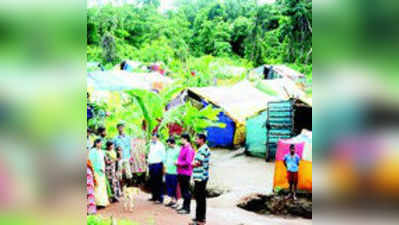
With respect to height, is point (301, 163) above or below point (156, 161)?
below

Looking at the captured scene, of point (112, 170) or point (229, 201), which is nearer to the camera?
point (112, 170)

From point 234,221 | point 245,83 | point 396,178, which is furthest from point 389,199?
point 245,83

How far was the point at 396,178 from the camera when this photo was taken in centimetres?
92

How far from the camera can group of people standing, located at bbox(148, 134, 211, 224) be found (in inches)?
224

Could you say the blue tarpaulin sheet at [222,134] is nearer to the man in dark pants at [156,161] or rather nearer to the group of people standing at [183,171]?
the group of people standing at [183,171]

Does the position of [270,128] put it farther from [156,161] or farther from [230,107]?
[156,161]

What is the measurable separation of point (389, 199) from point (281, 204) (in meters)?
8.09

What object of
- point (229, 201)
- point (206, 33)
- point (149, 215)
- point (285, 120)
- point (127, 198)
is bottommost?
point (229, 201)

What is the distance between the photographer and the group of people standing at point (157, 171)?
5.85 metres

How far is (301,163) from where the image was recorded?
28.0 feet

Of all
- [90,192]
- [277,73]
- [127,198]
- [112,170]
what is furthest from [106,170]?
[277,73]

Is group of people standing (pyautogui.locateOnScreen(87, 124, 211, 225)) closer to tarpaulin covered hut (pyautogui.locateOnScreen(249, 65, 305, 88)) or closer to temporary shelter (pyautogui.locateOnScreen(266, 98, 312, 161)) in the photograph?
temporary shelter (pyautogui.locateOnScreen(266, 98, 312, 161))

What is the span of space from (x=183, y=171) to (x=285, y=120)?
683 centimetres

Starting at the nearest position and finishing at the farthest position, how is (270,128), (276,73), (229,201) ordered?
1. (229,201)
2. (270,128)
3. (276,73)
